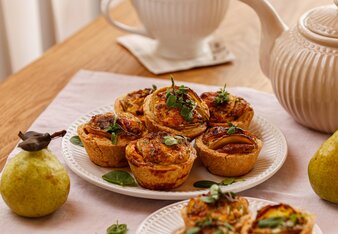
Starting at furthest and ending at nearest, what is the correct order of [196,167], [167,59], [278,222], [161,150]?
[167,59]
[196,167]
[161,150]
[278,222]

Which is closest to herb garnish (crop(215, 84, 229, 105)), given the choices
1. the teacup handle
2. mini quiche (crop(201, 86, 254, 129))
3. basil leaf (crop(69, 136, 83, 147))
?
mini quiche (crop(201, 86, 254, 129))

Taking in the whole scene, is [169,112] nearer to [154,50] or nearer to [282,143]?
[282,143]

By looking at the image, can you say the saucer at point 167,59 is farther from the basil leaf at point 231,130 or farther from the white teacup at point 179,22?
the basil leaf at point 231,130

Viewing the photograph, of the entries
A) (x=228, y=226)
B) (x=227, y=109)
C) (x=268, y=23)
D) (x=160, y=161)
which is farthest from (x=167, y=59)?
(x=228, y=226)

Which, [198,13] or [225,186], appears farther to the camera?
[198,13]

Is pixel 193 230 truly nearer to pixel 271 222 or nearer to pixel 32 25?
pixel 271 222

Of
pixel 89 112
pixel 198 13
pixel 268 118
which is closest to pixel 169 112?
pixel 89 112
